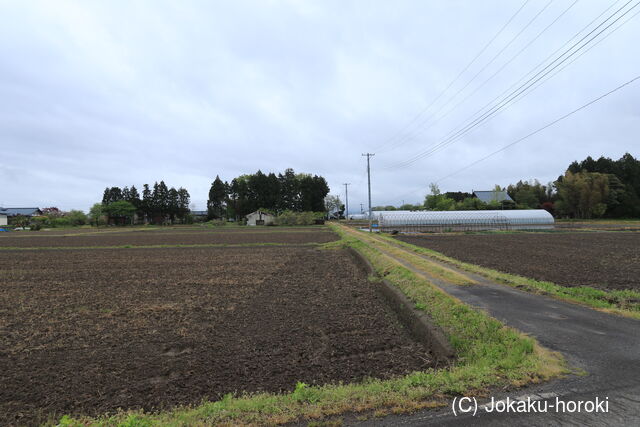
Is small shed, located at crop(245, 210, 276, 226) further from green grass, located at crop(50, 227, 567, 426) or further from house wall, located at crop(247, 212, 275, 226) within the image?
green grass, located at crop(50, 227, 567, 426)

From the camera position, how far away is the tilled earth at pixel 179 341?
436 centimetres

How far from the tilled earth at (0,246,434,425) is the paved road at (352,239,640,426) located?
173 cm

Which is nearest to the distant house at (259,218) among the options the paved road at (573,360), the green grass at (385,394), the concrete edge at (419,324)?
Answer: the concrete edge at (419,324)

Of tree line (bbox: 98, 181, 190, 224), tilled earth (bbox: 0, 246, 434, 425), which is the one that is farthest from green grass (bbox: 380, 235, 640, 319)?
tree line (bbox: 98, 181, 190, 224)

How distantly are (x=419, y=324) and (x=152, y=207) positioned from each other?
105 meters

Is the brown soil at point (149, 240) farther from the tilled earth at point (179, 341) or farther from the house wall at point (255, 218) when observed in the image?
the house wall at point (255, 218)

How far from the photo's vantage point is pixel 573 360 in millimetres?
4289

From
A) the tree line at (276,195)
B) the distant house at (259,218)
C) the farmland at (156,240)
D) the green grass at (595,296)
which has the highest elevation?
the tree line at (276,195)

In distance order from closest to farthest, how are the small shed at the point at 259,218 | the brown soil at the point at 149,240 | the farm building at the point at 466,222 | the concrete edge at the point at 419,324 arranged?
1. the concrete edge at the point at 419,324
2. the brown soil at the point at 149,240
3. the farm building at the point at 466,222
4. the small shed at the point at 259,218

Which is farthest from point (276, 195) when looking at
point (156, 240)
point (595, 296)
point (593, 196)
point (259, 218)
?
point (595, 296)

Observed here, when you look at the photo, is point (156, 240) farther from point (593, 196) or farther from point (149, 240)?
point (593, 196)

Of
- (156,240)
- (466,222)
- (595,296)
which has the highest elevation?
(466,222)

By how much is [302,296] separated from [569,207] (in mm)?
84403

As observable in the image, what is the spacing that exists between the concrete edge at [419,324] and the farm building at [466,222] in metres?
33.0
